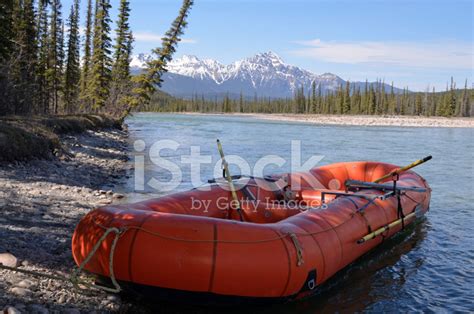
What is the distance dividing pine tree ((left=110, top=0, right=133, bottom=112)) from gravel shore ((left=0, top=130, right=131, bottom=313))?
78.9 feet

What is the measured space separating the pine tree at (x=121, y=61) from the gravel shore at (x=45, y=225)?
2404 cm

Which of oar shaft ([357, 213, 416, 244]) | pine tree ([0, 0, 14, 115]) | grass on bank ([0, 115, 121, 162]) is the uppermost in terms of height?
pine tree ([0, 0, 14, 115])

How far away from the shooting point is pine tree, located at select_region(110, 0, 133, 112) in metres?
35.3

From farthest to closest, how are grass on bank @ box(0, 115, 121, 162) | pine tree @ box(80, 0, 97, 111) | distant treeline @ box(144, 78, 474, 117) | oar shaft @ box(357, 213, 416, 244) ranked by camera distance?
distant treeline @ box(144, 78, 474, 117) < pine tree @ box(80, 0, 97, 111) < grass on bank @ box(0, 115, 121, 162) < oar shaft @ box(357, 213, 416, 244)

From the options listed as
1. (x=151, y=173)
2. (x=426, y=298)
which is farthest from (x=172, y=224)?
(x=151, y=173)

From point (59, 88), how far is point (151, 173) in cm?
2387

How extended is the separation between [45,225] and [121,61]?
1374 inches

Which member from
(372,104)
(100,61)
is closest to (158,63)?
(100,61)

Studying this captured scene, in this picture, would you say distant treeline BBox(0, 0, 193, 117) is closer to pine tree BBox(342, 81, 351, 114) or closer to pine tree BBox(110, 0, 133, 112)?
pine tree BBox(110, 0, 133, 112)

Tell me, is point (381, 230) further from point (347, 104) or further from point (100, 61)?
point (347, 104)

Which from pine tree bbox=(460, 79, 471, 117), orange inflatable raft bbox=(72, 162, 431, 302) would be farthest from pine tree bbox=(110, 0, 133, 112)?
pine tree bbox=(460, 79, 471, 117)

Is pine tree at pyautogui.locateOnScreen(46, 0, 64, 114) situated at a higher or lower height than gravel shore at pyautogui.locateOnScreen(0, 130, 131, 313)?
higher

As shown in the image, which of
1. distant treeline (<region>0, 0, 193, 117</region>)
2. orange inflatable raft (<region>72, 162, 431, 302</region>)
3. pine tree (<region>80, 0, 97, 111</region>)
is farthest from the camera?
pine tree (<region>80, 0, 97, 111</region>)

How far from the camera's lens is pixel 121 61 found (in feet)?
129
